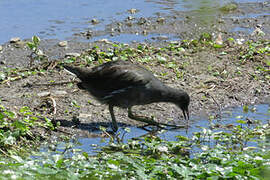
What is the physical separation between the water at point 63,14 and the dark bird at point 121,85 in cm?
371

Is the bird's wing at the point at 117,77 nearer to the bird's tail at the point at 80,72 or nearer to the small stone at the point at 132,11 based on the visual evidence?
the bird's tail at the point at 80,72

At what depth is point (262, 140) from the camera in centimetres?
676

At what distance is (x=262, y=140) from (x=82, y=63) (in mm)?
3757

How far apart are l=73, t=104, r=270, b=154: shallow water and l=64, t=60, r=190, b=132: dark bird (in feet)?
0.98

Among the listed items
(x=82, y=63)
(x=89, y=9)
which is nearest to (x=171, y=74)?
(x=82, y=63)

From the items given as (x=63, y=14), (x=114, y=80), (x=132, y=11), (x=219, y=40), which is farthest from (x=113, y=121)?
(x=132, y=11)

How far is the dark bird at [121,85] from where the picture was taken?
7.62 meters

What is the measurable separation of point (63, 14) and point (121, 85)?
6.17 m

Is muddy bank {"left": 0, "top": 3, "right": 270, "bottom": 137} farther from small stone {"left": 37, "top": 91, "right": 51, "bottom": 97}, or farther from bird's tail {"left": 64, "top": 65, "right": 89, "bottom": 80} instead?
bird's tail {"left": 64, "top": 65, "right": 89, "bottom": 80}

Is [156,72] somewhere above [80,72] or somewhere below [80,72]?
below

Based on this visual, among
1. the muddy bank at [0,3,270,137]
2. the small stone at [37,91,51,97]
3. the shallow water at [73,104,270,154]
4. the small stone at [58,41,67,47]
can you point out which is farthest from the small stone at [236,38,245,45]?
the small stone at [37,91,51,97]

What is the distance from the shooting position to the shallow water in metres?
6.91

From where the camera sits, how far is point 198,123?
309 inches

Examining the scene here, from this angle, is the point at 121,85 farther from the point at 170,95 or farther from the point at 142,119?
the point at 170,95
